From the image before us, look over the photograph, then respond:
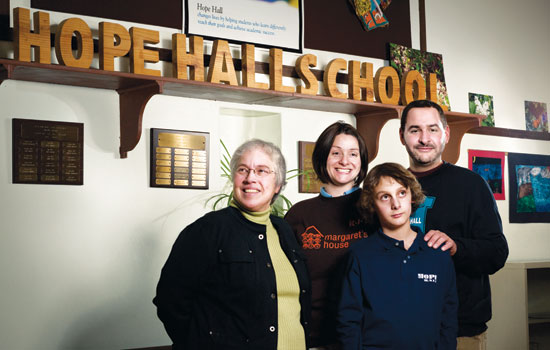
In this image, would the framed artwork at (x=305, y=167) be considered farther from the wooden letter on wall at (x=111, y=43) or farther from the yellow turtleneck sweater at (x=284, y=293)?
the yellow turtleneck sweater at (x=284, y=293)

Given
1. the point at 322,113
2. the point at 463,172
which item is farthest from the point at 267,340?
the point at 322,113

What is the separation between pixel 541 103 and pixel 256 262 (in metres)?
4.77

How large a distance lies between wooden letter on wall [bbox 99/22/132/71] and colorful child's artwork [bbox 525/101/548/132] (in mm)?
3853

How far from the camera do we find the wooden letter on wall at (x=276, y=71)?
14.0 ft

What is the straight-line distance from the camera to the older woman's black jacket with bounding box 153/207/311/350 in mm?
2041

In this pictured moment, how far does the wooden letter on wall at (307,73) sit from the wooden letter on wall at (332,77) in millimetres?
131

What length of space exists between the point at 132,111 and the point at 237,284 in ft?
6.73

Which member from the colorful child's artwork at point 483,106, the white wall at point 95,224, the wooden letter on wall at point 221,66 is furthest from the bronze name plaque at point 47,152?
the colorful child's artwork at point 483,106

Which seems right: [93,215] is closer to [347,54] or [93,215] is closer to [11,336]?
[11,336]

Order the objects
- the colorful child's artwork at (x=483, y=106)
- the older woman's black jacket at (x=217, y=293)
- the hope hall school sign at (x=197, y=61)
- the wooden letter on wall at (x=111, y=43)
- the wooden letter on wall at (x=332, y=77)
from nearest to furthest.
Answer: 1. the older woman's black jacket at (x=217, y=293)
2. the hope hall school sign at (x=197, y=61)
3. the wooden letter on wall at (x=111, y=43)
4. the wooden letter on wall at (x=332, y=77)
5. the colorful child's artwork at (x=483, y=106)

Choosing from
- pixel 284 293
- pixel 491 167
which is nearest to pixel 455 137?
pixel 491 167

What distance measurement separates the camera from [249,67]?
165 inches

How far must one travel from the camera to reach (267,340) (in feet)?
6.79

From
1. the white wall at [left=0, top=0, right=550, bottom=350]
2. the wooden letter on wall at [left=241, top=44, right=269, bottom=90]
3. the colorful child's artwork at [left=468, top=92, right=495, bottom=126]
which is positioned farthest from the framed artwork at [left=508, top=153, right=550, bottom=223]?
the wooden letter on wall at [left=241, top=44, right=269, bottom=90]
